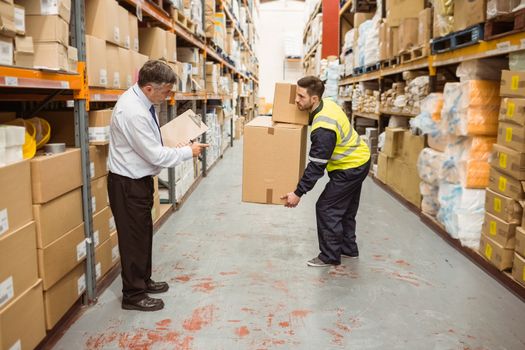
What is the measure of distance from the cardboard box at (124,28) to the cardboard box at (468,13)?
297 centimetres

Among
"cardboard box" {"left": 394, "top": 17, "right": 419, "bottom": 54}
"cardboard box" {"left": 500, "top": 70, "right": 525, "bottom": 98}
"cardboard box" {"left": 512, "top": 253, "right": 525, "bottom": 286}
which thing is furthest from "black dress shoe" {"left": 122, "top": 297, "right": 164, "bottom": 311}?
"cardboard box" {"left": 394, "top": 17, "right": 419, "bottom": 54}

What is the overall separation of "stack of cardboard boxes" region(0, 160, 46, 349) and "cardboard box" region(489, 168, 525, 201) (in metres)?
3.22

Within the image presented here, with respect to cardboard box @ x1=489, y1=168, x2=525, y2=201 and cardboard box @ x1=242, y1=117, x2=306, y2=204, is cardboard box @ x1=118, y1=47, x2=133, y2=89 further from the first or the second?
cardboard box @ x1=489, y1=168, x2=525, y2=201

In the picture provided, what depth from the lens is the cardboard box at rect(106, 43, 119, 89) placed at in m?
3.34

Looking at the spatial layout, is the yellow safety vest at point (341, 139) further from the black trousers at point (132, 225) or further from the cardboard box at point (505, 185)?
the black trousers at point (132, 225)

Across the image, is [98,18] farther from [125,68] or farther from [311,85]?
[311,85]

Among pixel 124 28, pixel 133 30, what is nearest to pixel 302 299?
pixel 124 28

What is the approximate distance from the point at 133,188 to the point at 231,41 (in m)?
8.82

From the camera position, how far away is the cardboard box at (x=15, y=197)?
2.06 m

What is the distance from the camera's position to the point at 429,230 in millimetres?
A: 5012

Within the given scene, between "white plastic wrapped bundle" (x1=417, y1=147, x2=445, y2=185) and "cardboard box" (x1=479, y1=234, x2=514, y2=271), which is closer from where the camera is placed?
"cardboard box" (x1=479, y1=234, x2=514, y2=271)

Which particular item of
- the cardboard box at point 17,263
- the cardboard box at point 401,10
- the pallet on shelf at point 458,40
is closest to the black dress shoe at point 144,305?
the cardboard box at point 17,263

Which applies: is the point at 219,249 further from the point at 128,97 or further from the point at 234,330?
the point at 128,97

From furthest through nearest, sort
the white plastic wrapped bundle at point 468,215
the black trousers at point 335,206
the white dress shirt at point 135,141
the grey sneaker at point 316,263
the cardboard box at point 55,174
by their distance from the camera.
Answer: the white plastic wrapped bundle at point 468,215 < the grey sneaker at point 316,263 < the black trousers at point 335,206 < the white dress shirt at point 135,141 < the cardboard box at point 55,174
